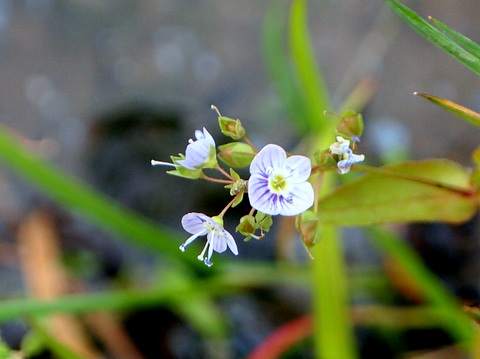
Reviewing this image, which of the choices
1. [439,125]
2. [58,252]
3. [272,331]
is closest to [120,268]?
[58,252]

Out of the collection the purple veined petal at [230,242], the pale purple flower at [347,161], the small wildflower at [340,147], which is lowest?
the purple veined petal at [230,242]

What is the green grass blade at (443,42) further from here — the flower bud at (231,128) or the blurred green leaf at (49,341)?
the blurred green leaf at (49,341)

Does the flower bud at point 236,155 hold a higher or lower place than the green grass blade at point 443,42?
lower

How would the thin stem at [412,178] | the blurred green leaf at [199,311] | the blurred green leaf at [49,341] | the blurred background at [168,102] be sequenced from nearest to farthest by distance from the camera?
the thin stem at [412,178], the blurred green leaf at [49,341], the blurred green leaf at [199,311], the blurred background at [168,102]

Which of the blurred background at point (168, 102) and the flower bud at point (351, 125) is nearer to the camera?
the flower bud at point (351, 125)

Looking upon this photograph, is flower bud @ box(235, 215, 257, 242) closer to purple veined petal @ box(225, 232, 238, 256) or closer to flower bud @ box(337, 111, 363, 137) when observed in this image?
purple veined petal @ box(225, 232, 238, 256)

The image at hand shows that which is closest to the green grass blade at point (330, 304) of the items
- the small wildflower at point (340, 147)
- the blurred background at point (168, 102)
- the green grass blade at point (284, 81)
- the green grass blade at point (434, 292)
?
the green grass blade at point (434, 292)

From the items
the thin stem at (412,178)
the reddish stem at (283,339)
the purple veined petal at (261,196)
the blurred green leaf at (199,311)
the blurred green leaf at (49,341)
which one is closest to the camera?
the purple veined petal at (261,196)
